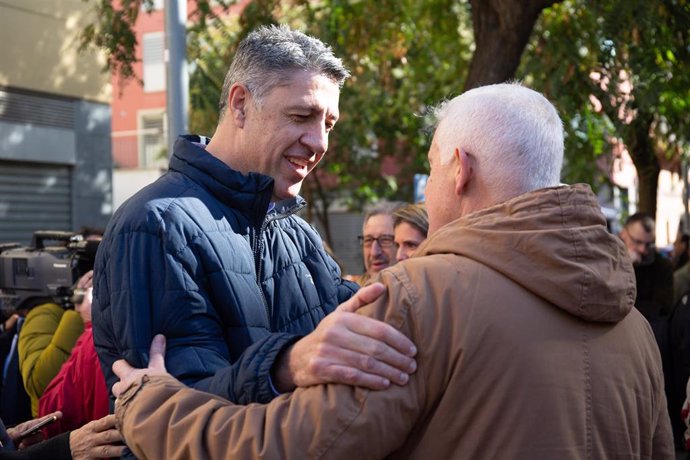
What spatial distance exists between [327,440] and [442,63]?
1493cm

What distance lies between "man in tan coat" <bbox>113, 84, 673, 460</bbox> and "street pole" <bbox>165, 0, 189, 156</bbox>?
514 cm

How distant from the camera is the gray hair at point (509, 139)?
2.16m

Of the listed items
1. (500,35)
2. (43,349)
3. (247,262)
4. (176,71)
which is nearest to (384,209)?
(176,71)

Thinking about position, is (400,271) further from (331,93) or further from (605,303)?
(331,93)

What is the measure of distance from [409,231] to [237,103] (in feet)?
11.2

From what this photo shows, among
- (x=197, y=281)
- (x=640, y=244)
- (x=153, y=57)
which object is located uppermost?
(x=153, y=57)

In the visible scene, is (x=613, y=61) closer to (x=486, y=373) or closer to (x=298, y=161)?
(x=298, y=161)

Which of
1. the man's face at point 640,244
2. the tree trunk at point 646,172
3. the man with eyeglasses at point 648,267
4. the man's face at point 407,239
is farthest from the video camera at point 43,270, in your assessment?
the tree trunk at point 646,172

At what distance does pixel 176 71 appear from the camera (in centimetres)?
738

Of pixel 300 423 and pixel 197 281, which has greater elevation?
pixel 197 281

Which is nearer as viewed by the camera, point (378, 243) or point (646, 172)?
point (378, 243)

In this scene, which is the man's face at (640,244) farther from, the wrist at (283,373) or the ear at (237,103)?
the wrist at (283,373)

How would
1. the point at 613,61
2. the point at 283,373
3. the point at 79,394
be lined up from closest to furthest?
the point at 283,373, the point at 79,394, the point at 613,61

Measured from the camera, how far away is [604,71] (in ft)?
34.8
